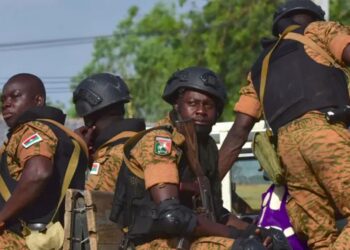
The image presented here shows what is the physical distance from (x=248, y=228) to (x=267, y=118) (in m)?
0.80

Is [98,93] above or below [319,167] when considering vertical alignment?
above

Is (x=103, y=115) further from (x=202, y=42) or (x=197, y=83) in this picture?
(x=202, y=42)

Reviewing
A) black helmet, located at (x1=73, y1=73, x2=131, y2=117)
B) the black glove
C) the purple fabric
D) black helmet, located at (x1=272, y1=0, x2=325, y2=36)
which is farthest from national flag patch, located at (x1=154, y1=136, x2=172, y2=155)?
black helmet, located at (x1=73, y1=73, x2=131, y2=117)

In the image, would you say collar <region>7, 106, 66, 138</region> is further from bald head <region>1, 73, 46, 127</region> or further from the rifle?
the rifle

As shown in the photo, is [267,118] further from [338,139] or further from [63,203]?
[63,203]

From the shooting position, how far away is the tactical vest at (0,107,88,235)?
22.4 feet

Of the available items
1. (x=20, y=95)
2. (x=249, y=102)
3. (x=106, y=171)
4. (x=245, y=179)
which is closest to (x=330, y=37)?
(x=249, y=102)

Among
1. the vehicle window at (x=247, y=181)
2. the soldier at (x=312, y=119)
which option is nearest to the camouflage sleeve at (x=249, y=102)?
the soldier at (x=312, y=119)

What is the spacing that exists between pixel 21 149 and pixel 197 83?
1238mm

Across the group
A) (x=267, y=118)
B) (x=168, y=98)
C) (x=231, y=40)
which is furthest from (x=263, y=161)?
(x=231, y=40)

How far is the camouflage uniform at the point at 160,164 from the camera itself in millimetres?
5719

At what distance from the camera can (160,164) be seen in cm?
574

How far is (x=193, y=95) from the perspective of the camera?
6199 millimetres

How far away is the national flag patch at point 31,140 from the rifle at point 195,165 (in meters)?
1.11
